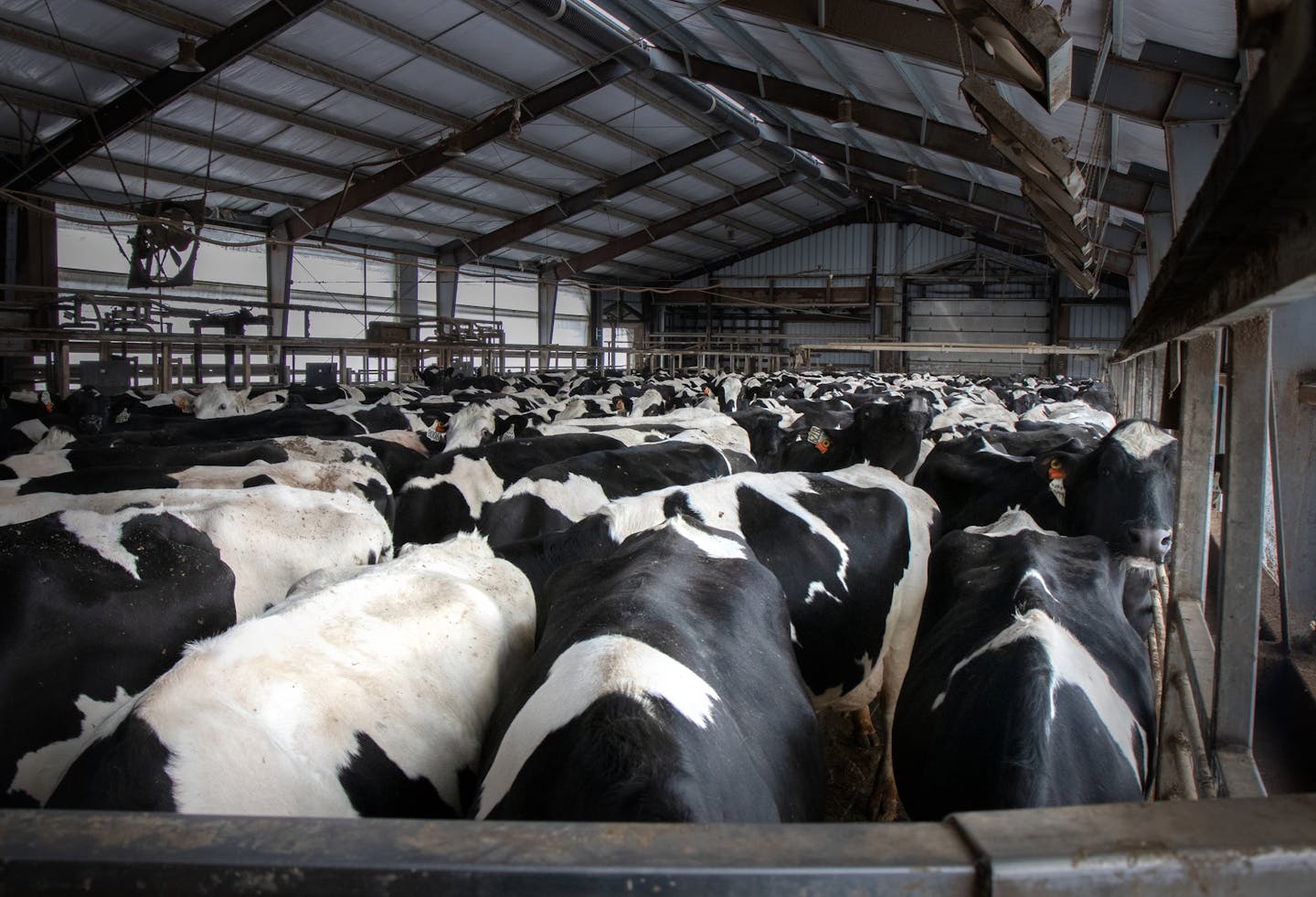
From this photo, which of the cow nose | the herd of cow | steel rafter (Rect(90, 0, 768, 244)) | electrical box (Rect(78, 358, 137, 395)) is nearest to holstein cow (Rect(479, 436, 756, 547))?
the herd of cow

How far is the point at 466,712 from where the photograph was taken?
262 cm

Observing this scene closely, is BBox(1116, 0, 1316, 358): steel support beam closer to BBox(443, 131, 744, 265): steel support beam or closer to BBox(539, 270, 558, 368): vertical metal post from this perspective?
BBox(443, 131, 744, 265): steel support beam

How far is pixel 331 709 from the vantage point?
2.28 meters

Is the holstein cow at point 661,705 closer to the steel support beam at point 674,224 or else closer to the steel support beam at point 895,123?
the steel support beam at point 895,123

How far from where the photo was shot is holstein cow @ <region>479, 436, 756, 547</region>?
545 cm

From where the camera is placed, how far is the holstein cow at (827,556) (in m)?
3.79

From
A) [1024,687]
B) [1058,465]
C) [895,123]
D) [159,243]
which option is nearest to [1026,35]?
[1058,465]

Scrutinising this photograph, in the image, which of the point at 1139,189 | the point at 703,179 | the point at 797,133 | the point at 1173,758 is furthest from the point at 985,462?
the point at 703,179

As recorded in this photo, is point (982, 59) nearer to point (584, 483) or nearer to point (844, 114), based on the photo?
point (584, 483)

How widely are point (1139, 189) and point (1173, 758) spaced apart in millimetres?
10580

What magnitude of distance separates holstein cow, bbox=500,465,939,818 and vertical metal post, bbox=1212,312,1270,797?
1.95m

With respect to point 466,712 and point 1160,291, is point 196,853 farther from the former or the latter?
point 1160,291

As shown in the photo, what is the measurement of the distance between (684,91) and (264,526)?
56.4ft

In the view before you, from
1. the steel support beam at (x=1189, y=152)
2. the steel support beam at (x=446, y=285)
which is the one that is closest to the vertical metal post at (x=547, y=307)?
the steel support beam at (x=446, y=285)
